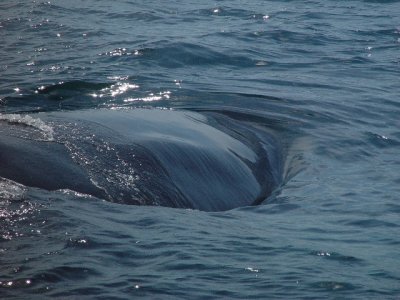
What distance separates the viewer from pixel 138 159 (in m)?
7.38

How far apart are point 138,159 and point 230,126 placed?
7.93 ft

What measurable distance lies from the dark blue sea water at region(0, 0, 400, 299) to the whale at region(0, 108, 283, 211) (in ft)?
0.24

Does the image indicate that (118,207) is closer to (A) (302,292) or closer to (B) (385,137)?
(A) (302,292)

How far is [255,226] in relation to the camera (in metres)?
6.94

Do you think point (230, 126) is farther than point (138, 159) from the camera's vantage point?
Yes

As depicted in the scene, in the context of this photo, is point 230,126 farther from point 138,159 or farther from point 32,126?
point 32,126

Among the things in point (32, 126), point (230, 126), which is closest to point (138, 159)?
point (32, 126)

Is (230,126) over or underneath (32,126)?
underneath

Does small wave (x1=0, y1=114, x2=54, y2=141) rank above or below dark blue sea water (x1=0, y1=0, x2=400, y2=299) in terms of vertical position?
above

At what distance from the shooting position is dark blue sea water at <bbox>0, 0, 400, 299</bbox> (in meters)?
5.55

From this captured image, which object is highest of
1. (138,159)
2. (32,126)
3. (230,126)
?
(32,126)

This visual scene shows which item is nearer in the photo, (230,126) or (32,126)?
(32,126)

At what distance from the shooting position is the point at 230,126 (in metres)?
9.65

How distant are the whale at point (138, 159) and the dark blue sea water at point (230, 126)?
0.07 m
